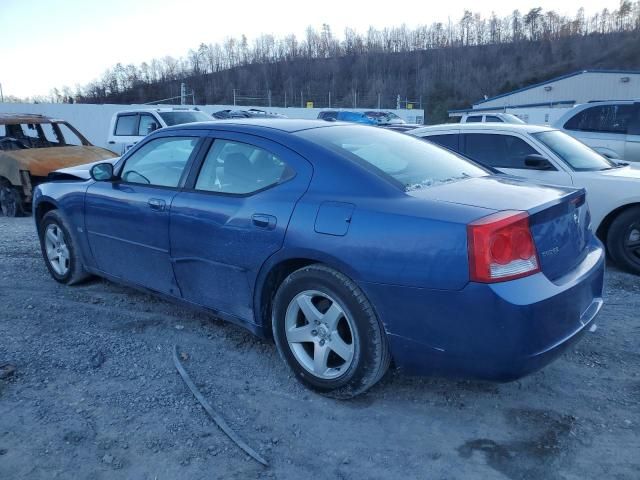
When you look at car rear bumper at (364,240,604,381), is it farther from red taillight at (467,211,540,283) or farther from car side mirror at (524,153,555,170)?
car side mirror at (524,153,555,170)

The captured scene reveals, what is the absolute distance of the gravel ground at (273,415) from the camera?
8.54ft

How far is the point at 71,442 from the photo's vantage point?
280cm

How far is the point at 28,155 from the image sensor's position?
918 centimetres

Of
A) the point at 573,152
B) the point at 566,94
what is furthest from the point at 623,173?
the point at 566,94

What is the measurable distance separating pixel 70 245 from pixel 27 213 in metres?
5.41

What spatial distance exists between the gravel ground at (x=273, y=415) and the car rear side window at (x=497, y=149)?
8.27 ft

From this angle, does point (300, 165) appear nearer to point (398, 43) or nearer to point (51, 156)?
point (51, 156)

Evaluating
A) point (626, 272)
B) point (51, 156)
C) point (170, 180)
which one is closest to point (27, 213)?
point (51, 156)

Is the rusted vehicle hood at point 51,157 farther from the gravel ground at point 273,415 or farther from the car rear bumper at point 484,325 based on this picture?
the car rear bumper at point 484,325

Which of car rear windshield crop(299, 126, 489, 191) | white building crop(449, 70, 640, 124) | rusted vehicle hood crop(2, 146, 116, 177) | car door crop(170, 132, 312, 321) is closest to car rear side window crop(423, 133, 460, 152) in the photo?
car rear windshield crop(299, 126, 489, 191)

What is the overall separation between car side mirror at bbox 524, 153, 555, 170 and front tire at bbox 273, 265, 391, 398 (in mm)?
3762

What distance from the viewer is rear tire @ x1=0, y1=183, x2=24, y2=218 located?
9203 mm

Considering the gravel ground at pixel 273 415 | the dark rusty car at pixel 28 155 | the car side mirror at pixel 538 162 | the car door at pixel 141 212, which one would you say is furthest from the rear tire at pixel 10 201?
the car side mirror at pixel 538 162

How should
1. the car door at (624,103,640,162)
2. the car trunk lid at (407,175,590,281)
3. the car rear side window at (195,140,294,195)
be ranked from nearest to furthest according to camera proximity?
1. the car trunk lid at (407,175,590,281)
2. the car rear side window at (195,140,294,195)
3. the car door at (624,103,640,162)
